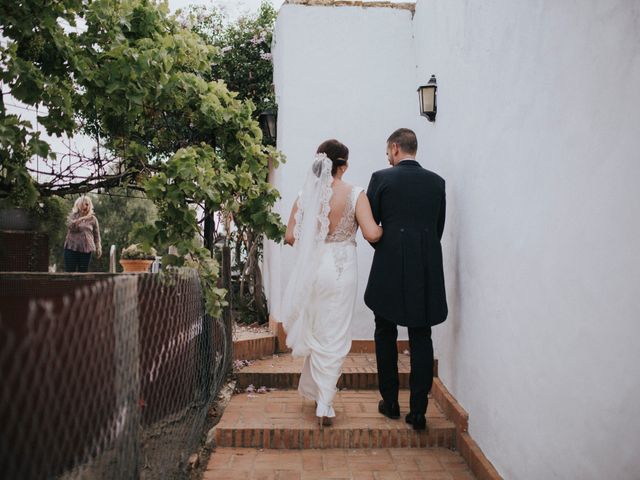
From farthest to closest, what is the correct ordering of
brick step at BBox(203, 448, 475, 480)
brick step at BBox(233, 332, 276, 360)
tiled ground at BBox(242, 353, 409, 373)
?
1. brick step at BBox(233, 332, 276, 360)
2. tiled ground at BBox(242, 353, 409, 373)
3. brick step at BBox(203, 448, 475, 480)

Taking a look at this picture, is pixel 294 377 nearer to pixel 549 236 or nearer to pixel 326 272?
pixel 326 272

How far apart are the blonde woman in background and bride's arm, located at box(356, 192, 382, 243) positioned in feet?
19.2

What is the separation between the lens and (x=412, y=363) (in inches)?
141

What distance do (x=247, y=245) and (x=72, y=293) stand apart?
4151 mm

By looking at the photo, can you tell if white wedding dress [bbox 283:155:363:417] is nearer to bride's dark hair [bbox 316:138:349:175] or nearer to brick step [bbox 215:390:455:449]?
bride's dark hair [bbox 316:138:349:175]

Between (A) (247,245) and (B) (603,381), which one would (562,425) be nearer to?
(B) (603,381)

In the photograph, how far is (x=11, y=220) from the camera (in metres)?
5.63

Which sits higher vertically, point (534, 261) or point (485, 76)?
point (485, 76)

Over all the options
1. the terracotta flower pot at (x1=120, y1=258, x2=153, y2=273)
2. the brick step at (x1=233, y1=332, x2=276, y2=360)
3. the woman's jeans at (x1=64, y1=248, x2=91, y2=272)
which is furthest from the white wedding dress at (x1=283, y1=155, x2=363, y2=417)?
the woman's jeans at (x1=64, y1=248, x2=91, y2=272)

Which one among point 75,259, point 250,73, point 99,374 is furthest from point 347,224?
point 75,259

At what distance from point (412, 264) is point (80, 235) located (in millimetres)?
6500

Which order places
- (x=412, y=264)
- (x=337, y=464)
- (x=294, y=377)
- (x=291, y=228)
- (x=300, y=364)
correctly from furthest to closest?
(x=300, y=364) → (x=294, y=377) → (x=291, y=228) → (x=412, y=264) → (x=337, y=464)

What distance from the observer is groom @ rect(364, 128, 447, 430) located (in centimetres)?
348

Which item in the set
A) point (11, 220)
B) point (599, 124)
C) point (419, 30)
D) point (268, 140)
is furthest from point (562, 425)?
point (11, 220)
